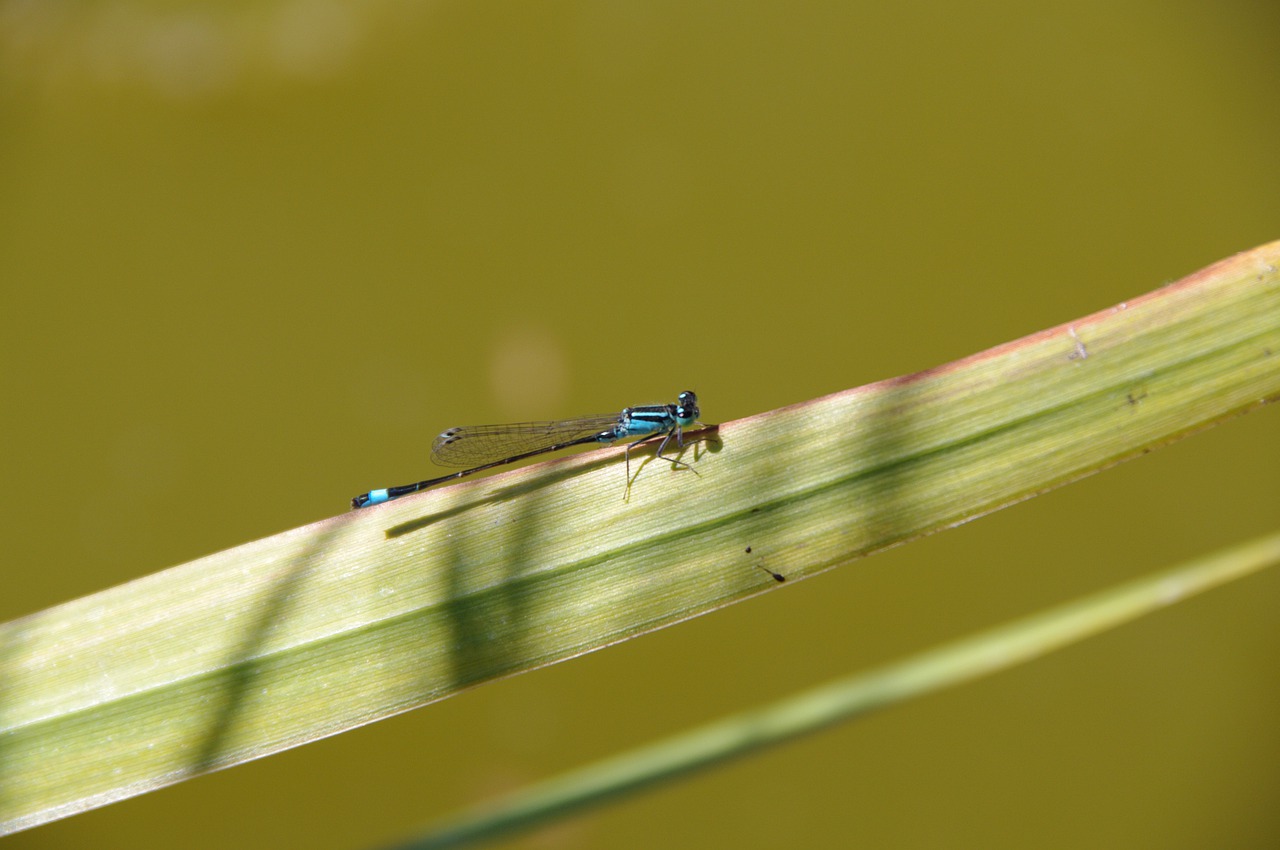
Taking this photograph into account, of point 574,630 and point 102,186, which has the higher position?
point 102,186

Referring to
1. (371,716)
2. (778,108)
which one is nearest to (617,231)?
(778,108)

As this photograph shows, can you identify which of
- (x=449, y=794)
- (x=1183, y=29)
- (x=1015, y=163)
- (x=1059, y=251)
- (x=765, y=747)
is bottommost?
(x=765, y=747)

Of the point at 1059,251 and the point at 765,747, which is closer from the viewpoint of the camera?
the point at 765,747

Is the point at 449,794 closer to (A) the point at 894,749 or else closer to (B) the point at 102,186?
(A) the point at 894,749

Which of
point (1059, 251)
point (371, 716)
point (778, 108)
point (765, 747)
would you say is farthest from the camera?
point (778, 108)

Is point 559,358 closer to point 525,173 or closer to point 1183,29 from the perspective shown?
point 525,173

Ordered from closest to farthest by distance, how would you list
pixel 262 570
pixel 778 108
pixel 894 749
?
pixel 262 570 < pixel 894 749 < pixel 778 108
